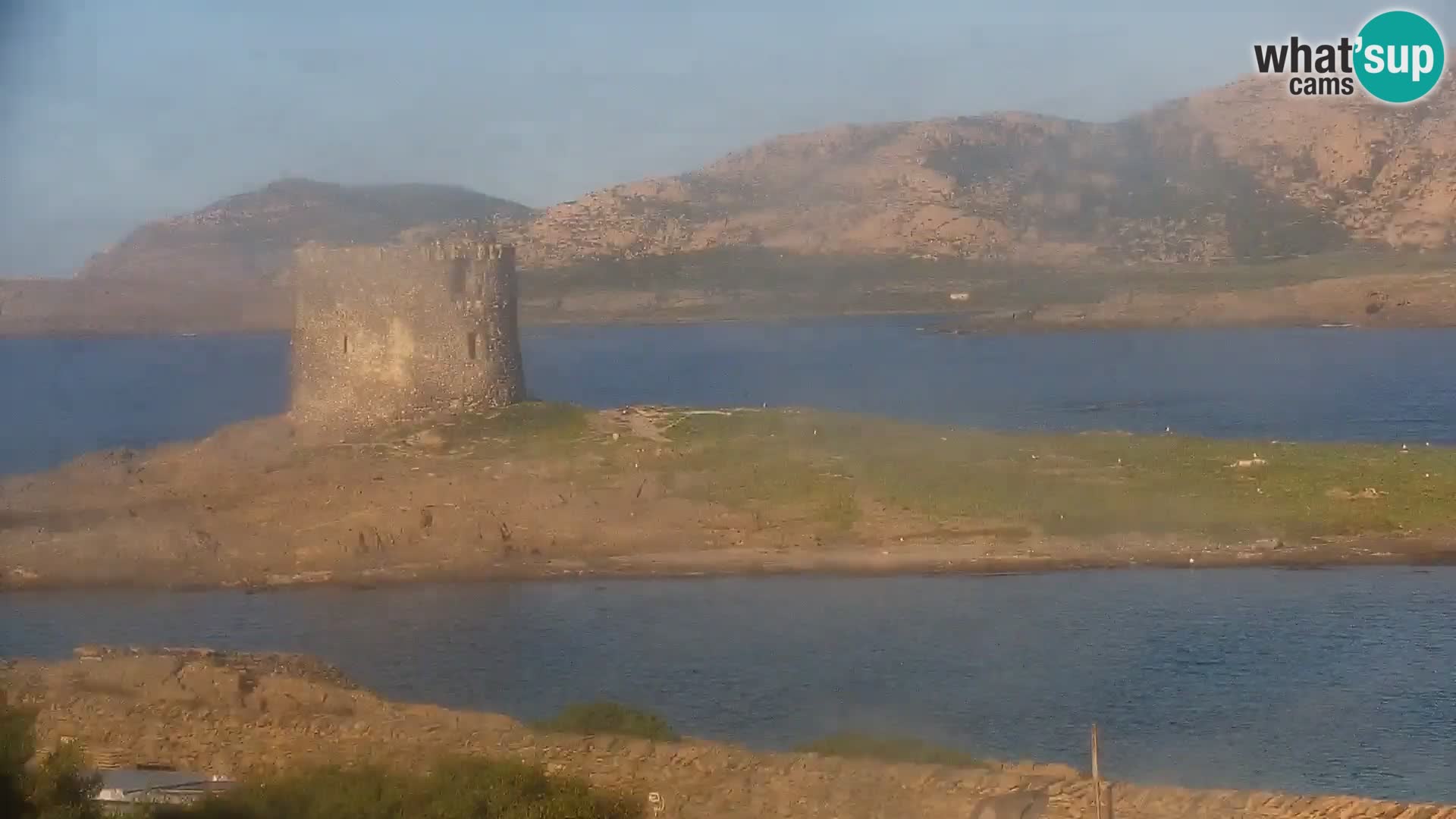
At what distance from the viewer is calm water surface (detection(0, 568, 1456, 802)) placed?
679 inches

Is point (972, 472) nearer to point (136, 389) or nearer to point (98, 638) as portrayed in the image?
point (98, 638)

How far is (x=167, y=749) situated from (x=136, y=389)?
61.4 meters

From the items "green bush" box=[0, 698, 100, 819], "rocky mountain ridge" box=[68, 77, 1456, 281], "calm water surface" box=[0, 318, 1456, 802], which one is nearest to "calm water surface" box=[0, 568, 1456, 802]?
"calm water surface" box=[0, 318, 1456, 802]

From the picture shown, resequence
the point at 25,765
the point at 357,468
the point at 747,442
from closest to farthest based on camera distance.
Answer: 1. the point at 25,765
2. the point at 357,468
3. the point at 747,442

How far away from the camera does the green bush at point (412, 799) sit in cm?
1188

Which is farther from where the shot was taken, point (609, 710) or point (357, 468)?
point (357, 468)

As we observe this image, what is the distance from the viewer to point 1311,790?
15297 mm

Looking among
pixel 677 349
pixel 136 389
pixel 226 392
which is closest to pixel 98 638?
pixel 226 392

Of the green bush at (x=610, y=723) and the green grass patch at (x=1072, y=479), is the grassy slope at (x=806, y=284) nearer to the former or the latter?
the green grass patch at (x=1072, y=479)

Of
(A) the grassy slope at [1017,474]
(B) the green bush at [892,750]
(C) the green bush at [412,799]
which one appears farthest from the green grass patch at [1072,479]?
(C) the green bush at [412,799]

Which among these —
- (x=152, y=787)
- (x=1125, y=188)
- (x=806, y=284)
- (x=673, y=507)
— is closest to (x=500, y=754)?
(x=152, y=787)

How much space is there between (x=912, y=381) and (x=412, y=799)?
51740mm

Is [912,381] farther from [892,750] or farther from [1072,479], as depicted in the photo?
[892,750]

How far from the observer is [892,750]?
15.3m
